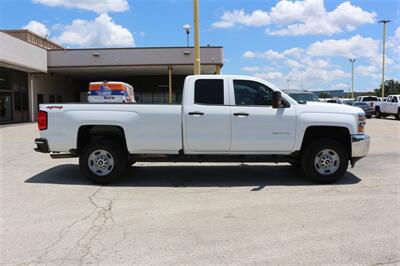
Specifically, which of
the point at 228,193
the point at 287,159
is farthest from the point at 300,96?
the point at 228,193

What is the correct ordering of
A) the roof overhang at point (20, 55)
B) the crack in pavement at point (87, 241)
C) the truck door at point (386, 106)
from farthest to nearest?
the truck door at point (386, 106) < the roof overhang at point (20, 55) < the crack in pavement at point (87, 241)

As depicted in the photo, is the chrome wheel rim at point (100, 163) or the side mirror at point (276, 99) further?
the chrome wheel rim at point (100, 163)

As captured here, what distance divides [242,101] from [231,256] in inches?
158

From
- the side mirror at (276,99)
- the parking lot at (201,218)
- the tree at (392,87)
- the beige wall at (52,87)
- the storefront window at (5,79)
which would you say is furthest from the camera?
the tree at (392,87)

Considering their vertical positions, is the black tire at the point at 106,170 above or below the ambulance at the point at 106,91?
below

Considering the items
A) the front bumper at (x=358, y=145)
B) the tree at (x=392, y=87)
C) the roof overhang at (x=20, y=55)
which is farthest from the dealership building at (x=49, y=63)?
the tree at (x=392, y=87)

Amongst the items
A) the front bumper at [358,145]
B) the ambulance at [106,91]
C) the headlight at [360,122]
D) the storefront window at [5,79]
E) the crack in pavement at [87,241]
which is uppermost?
the storefront window at [5,79]

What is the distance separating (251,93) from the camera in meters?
7.84

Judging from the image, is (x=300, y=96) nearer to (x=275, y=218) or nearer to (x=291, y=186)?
(x=291, y=186)

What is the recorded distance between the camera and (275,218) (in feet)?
18.4

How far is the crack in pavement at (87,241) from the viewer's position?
4.27m

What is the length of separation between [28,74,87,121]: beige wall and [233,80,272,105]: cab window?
2774 centimetres

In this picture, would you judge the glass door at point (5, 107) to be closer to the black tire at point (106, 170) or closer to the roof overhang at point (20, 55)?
the roof overhang at point (20, 55)

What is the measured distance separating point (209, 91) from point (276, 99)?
4.27ft
